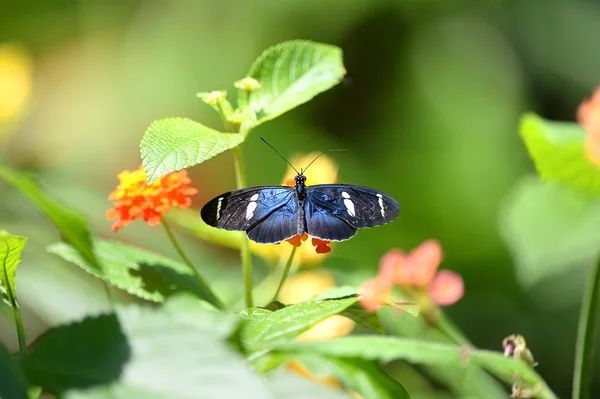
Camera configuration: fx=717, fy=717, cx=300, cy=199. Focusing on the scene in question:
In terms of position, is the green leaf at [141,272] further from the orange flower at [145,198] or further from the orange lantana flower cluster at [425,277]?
the orange lantana flower cluster at [425,277]

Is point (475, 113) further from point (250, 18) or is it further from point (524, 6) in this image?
point (250, 18)

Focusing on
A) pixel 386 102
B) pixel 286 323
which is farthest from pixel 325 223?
pixel 386 102

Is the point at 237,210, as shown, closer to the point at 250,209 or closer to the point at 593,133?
the point at 250,209

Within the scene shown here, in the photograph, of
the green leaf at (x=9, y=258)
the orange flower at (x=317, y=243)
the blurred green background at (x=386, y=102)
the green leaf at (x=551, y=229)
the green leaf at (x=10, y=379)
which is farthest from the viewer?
the blurred green background at (x=386, y=102)

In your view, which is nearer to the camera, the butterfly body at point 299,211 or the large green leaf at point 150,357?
the large green leaf at point 150,357

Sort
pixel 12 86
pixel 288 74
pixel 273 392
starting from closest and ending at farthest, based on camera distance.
Result: pixel 273 392 < pixel 288 74 < pixel 12 86

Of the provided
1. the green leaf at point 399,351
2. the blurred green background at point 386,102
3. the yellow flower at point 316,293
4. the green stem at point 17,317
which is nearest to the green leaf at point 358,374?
the green leaf at point 399,351

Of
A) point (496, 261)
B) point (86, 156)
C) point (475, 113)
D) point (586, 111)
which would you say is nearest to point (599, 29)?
point (475, 113)
